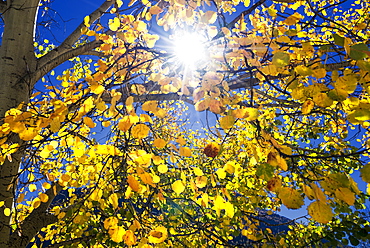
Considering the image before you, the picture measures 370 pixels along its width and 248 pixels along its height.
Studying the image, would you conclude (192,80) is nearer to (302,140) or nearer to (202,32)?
(202,32)

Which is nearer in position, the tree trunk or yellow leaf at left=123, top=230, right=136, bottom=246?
yellow leaf at left=123, top=230, right=136, bottom=246

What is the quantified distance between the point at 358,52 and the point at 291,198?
673 mm

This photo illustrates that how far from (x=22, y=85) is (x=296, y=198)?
3.10 meters

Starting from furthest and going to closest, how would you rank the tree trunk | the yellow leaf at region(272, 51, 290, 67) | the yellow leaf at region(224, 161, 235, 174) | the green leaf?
the tree trunk < the yellow leaf at region(224, 161, 235, 174) < the yellow leaf at region(272, 51, 290, 67) < the green leaf

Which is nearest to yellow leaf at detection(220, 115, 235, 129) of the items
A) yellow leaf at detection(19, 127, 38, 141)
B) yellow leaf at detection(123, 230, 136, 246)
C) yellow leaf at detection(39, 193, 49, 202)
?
yellow leaf at detection(123, 230, 136, 246)

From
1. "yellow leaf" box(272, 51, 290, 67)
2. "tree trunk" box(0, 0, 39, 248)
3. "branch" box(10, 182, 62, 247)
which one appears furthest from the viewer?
"branch" box(10, 182, 62, 247)

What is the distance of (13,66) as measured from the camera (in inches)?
109

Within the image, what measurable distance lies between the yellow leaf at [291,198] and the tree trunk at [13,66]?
8.86 ft

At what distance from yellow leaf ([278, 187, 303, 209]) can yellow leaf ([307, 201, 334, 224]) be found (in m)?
0.05

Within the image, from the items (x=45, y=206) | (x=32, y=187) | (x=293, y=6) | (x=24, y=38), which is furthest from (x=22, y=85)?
(x=293, y=6)

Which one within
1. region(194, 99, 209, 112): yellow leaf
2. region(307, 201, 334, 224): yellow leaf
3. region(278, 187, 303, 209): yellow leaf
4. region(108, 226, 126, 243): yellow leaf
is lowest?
region(108, 226, 126, 243): yellow leaf

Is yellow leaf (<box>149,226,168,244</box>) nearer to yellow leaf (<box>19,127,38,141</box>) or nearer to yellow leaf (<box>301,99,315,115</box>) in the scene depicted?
yellow leaf (<box>19,127,38,141</box>)

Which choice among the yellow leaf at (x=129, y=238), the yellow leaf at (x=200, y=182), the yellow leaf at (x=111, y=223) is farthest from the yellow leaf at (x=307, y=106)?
the yellow leaf at (x=111, y=223)

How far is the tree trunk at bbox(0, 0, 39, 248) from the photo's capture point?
2.63 metres
